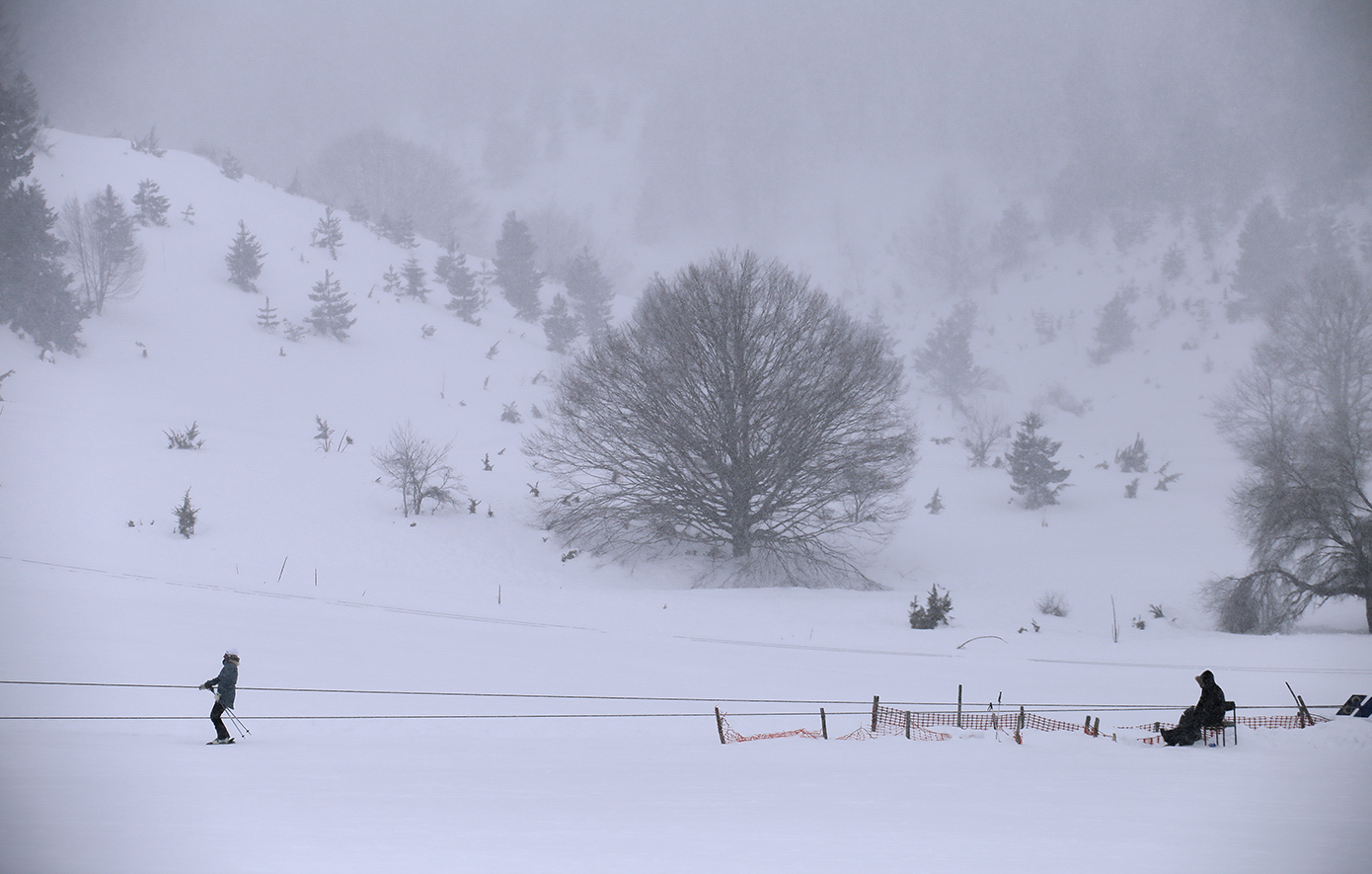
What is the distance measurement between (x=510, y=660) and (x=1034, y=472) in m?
24.7

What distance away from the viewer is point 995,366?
59562 mm

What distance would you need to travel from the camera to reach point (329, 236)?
1988 inches

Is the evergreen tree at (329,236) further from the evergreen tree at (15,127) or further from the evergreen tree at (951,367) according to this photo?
the evergreen tree at (951,367)

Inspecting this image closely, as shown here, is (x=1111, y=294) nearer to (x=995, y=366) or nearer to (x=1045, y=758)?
(x=995, y=366)

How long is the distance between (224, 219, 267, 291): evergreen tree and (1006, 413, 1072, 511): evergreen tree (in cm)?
4161

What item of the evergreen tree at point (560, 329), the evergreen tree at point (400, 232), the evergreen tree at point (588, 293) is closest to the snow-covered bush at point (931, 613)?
the evergreen tree at point (560, 329)

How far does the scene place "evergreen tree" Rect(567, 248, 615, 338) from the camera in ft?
187

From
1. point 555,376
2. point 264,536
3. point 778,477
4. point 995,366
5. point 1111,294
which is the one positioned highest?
point 1111,294

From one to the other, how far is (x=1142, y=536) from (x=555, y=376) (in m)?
31.4

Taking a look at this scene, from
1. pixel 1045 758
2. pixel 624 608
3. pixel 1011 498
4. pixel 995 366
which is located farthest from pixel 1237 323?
pixel 1045 758

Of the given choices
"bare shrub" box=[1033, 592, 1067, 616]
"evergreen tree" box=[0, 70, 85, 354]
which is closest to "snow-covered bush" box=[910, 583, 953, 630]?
"bare shrub" box=[1033, 592, 1067, 616]

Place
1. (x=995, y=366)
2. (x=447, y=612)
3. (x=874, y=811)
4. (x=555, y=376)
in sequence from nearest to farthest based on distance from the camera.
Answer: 1. (x=874, y=811)
2. (x=447, y=612)
3. (x=555, y=376)
4. (x=995, y=366)

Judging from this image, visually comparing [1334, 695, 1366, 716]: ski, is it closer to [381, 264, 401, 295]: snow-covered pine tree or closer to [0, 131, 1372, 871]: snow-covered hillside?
[0, 131, 1372, 871]: snow-covered hillside

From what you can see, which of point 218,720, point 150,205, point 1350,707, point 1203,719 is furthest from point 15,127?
point 1350,707
